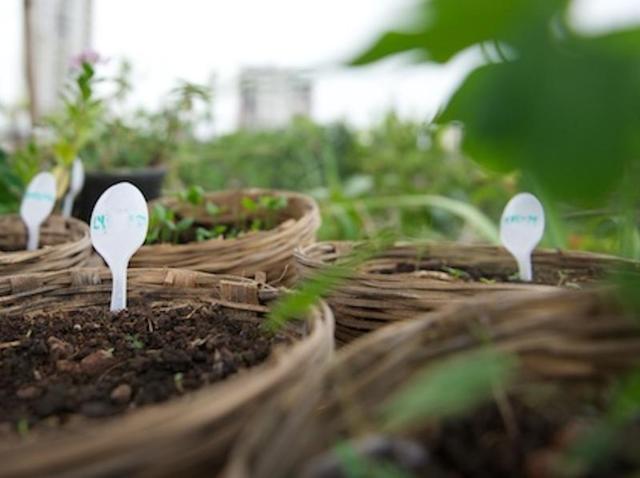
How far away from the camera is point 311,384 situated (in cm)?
40

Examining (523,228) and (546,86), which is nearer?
(546,86)

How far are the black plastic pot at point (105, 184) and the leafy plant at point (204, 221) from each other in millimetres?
99

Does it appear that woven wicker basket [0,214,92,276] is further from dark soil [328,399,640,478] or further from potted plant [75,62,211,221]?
dark soil [328,399,640,478]

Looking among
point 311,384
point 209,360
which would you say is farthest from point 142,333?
point 311,384

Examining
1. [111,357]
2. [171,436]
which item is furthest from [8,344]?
[171,436]

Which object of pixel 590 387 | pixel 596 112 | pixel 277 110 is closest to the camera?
pixel 596 112

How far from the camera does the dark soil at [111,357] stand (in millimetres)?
524

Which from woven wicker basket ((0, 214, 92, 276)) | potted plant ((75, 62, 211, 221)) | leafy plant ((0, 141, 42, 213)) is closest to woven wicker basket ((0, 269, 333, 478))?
woven wicker basket ((0, 214, 92, 276))

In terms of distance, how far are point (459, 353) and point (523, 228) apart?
0.51 m

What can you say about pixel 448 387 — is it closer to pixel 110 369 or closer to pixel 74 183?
pixel 110 369

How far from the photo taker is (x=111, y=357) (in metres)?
0.61

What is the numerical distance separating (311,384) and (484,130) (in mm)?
169

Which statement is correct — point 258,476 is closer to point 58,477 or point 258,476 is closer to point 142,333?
point 58,477

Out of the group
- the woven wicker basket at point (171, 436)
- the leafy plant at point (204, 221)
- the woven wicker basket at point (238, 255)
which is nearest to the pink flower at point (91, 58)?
the leafy plant at point (204, 221)
